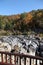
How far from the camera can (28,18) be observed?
1623 inches

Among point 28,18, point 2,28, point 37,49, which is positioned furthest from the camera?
point 28,18

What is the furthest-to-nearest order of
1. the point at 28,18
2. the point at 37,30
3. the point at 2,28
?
1. the point at 28,18
2. the point at 2,28
3. the point at 37,30

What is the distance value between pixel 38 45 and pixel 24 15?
2372cm

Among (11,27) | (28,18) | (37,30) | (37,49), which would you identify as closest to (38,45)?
(37,49)

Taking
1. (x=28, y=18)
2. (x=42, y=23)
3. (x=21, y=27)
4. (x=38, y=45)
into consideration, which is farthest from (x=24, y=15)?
(x=38, y=45)

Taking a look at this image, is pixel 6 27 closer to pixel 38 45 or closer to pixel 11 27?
pixel 11 27

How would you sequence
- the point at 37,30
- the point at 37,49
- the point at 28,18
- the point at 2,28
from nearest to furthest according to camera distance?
the point at 37,49
the point at 37,30
the point at 2,28
the point at 28,18

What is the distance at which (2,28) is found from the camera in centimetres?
3769

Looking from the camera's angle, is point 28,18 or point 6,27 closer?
point 6,27

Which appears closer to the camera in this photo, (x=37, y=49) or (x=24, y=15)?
(x=37, y=49)

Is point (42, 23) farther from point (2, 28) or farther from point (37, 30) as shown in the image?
point (2, 28)

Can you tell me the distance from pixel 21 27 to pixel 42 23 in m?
4.38

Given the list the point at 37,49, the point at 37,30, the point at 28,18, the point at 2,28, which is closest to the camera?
the point at 37,49

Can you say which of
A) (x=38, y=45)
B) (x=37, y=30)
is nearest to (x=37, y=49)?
(x=38, y=45)
